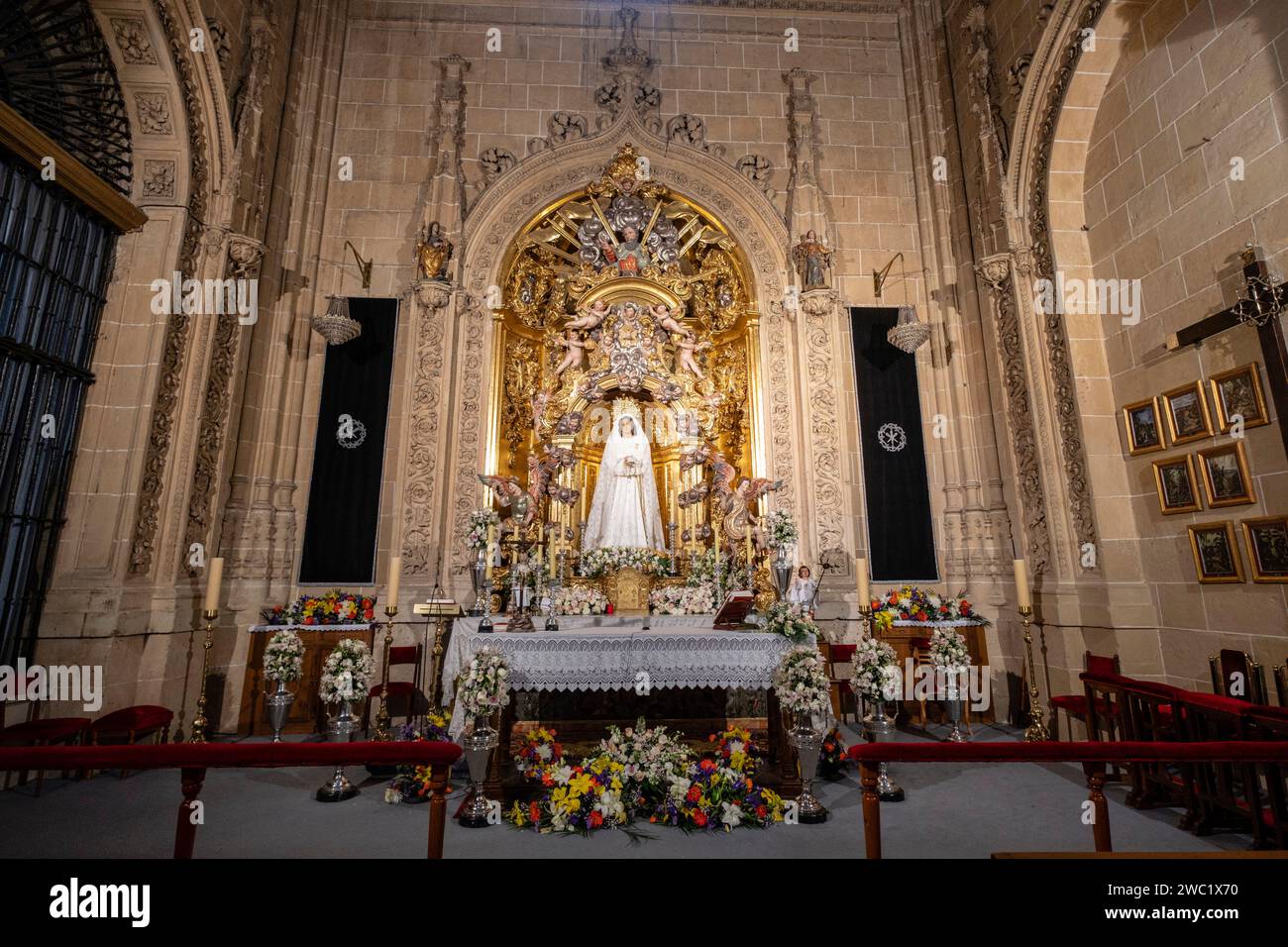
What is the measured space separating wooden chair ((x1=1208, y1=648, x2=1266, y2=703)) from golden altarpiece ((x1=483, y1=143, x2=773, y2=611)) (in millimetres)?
5100

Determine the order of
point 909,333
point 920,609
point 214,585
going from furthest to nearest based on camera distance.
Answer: point 909,333
point 920,609
point 214,585

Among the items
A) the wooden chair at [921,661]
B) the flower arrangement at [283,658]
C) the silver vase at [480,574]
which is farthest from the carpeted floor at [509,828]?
Answer: the wooden chair at [921,661]

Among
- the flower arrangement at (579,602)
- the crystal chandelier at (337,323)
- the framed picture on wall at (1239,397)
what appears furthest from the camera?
the crystal chandelier at (337,323)

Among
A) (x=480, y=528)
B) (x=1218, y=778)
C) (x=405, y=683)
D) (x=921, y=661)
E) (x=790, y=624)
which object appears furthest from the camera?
(x=921, y=661)

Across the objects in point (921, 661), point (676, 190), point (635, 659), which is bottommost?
point (921, 661)

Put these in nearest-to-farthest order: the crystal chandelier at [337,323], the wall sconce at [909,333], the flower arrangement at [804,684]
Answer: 1. the flower arrangement at [804,684]
2. the crystal chandelier at [337,323]
3. the wall sconce at [909,333]

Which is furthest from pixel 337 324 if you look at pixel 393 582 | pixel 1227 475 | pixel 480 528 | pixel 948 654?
pixel 1227 475

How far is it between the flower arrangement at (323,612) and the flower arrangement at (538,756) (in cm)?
373

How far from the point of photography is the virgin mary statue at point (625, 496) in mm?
8938

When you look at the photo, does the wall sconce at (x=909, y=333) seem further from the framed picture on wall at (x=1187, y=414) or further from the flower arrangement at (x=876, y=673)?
the flower arrangement at (x=876, y=673)

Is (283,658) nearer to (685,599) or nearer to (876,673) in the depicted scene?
(685,599)

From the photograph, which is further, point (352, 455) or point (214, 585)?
point (352, 455)

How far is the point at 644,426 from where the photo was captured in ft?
32.2

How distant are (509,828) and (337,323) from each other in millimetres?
6930
